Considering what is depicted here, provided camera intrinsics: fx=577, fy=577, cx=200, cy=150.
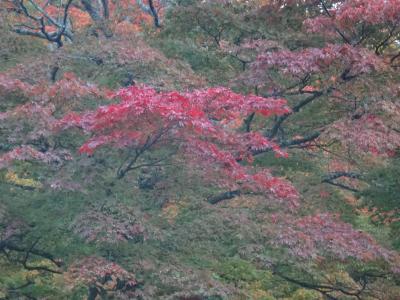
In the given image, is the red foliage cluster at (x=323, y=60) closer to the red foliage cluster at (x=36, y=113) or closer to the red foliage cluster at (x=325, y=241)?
the red foliage cluster at (x=325, y=241)

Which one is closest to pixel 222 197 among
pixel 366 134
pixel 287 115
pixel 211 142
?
pixel 211 142

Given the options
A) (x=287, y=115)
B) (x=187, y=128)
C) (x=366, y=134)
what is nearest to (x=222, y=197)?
(x=287, y=115)

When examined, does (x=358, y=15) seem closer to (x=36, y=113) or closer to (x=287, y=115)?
(x=287, y=115)

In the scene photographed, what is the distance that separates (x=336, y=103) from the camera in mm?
7766

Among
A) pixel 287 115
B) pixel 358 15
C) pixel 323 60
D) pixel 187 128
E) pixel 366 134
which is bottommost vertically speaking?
pixel 187 128

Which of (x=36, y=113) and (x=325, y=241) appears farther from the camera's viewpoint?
(x=325, y=241)

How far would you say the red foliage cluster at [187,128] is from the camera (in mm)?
5156

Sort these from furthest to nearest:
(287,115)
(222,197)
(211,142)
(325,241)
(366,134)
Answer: (287,115), (222,197), (366,134), (325,241), (211,142)

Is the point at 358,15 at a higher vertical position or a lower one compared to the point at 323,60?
higher

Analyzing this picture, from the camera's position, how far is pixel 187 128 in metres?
5.45

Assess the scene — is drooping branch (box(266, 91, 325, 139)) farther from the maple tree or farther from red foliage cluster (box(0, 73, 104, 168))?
red foliage cluster (box(0, 73, 104, 168))

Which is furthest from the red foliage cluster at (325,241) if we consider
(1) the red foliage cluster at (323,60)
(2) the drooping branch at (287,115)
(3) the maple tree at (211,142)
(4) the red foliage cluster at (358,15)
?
(4) the red foliage cluster at (358,15)

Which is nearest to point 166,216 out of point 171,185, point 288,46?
point 171,185

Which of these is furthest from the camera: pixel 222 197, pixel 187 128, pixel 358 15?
pixel 222 197
